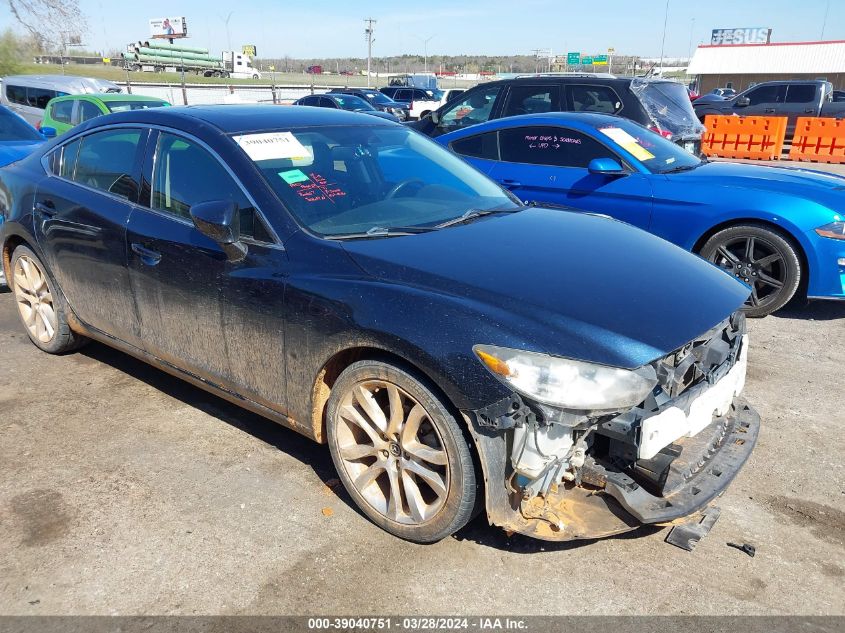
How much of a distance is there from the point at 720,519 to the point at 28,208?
4.31 meters

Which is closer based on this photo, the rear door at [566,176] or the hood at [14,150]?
the rear door at [566,176]

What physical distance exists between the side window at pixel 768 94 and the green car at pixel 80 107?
56.7ft

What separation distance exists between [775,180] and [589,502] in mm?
4316

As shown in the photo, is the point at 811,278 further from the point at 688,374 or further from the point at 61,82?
the point at 61,82

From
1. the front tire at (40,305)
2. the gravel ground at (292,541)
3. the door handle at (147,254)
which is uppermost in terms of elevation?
the door handle at (147,254)

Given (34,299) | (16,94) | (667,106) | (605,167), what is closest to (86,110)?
(16,94)

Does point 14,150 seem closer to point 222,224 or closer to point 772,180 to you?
point 222,224

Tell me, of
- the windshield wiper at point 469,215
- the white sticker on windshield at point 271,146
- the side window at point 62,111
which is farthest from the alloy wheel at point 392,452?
the side window at point 62,111

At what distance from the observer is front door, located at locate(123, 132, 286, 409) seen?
10.3 feet

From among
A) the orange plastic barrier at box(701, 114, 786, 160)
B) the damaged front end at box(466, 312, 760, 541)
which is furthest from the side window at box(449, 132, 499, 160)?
the orange plastic barrier at box(701, 114, 786, 160)

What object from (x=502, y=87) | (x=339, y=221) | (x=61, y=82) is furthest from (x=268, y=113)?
(x=61, y=82)

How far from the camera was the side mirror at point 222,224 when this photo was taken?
300 centimetres

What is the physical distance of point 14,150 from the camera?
710cm

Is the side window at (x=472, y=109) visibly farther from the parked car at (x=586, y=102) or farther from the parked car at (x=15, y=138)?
the parked car at (x=15, y=138)
